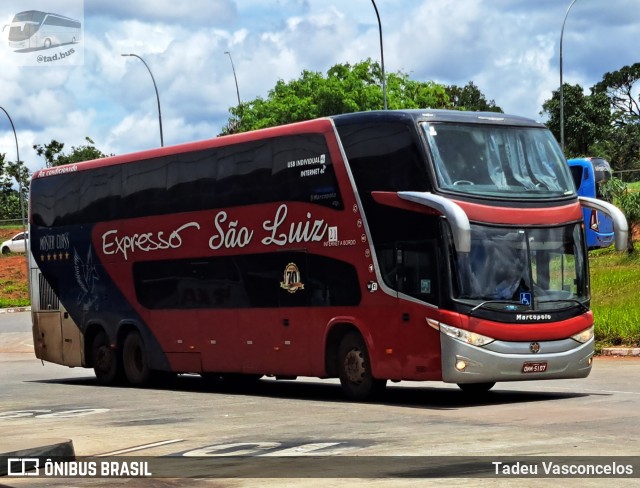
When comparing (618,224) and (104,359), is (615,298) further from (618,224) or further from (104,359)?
(618,224)

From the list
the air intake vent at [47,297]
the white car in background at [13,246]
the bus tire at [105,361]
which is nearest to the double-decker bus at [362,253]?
the bus tire at [105,361]

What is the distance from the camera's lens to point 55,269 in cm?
2759

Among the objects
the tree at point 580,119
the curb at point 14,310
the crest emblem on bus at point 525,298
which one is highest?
the tree at point 580,119

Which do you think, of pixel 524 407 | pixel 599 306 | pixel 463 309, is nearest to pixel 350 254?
pixel 463 309

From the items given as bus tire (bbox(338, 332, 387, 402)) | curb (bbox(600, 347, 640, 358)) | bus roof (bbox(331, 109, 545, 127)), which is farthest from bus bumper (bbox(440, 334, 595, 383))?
curb (bbox(600, 347, 640, 358))

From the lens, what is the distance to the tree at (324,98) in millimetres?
93625

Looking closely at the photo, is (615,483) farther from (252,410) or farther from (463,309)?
(252,410)

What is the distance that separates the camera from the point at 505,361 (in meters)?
18.1

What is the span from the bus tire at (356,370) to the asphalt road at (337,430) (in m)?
0.26

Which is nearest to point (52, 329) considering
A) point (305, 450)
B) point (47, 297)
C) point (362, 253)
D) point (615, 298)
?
point (47, 297)

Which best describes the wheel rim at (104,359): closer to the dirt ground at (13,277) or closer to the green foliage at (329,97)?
the dirt ground at (13,277)

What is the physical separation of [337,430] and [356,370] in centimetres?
471

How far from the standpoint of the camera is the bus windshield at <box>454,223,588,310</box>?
18219mm

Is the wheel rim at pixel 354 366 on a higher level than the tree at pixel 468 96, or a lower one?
lower
